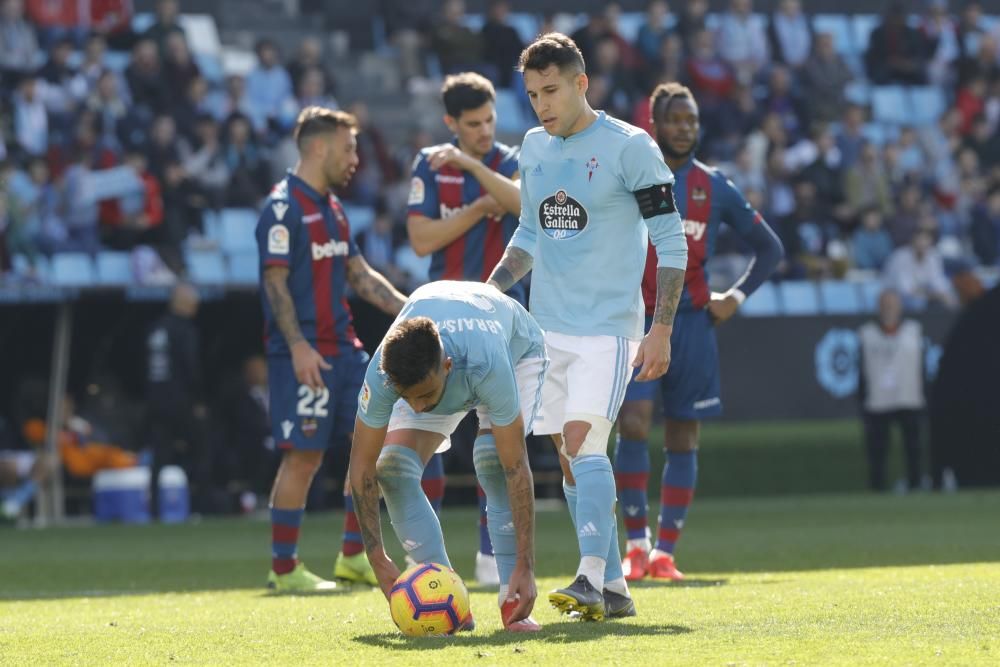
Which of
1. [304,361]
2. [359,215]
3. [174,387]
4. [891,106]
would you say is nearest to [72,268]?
[174,387]

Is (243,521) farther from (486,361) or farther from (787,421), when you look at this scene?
(486,361)

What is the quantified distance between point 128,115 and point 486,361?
12.4 m

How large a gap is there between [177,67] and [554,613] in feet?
42.3

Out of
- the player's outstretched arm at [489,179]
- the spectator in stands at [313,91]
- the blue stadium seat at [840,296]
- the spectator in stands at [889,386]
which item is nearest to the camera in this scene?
the player's outstretched arm at [489,179]

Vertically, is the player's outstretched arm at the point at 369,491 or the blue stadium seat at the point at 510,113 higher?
the blue stadium seat at the point at 510,113

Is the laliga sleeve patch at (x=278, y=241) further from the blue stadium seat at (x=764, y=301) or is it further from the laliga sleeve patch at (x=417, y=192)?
the blue stadium seat at (x=764, y=301)

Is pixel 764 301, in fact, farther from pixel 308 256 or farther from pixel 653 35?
pixel 308 256

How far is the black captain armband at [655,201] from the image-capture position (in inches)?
259

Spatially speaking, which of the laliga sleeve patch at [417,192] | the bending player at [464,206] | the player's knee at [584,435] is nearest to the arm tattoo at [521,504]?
the player's knee at [584,435]

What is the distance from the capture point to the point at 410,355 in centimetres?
561

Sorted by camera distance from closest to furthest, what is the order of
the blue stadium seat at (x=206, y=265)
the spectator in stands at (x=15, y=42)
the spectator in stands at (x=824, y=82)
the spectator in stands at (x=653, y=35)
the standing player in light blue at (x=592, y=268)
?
the standing player in light blue at (x=592, y=268) → the blue stadium seat at (x=206, y=265) → the spectator in stands at (x=15, y=42) → the spectator in stands at (x=653, y=35) → the spectator in stands at (x=824, y=82)

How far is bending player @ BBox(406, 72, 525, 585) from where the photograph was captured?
28.5 ft

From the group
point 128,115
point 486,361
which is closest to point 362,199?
point 128,115

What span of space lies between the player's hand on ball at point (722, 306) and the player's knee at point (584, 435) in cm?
270
